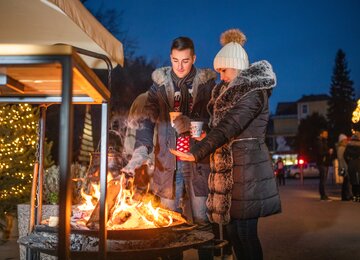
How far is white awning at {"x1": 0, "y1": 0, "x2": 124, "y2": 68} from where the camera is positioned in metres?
4.99

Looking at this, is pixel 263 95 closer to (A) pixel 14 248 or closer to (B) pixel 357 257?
(B) pixel 357 257

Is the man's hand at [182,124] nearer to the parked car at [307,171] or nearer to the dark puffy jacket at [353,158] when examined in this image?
the dark puffy jacket at [353,158]

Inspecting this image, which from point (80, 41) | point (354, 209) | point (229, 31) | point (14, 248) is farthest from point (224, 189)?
point (354, 209)

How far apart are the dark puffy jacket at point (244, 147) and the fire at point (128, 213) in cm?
48

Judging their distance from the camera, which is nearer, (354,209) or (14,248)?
(14,248)

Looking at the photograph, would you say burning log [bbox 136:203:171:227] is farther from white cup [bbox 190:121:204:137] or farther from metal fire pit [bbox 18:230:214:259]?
white cup [bbox 190:121:204:137]

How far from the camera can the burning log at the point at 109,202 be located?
404cm

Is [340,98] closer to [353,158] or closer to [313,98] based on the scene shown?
[313,98]

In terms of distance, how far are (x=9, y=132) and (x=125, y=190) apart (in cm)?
431

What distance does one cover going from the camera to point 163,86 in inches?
200

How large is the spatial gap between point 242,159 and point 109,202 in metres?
1.15

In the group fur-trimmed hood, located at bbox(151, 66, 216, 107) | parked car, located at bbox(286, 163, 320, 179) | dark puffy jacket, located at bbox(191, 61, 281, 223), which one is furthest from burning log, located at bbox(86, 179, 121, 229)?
parked car, located at bbox(286, 163, 320, 179)

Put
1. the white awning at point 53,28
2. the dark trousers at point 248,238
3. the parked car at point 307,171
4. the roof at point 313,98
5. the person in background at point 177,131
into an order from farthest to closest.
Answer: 1. the roof at point 313,98
2. the parked car at point 307,171
3. the white awning at point 53,28
4. the person in background at point 177,131
5. the dark trousers at point 248,238

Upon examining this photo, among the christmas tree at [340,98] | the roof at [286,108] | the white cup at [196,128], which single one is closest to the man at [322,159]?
the white cup at [196,128]
